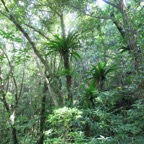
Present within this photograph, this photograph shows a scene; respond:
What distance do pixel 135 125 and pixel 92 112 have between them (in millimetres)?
727

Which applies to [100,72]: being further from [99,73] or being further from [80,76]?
[80,76]

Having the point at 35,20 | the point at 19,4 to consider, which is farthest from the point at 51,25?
the point at 19,4

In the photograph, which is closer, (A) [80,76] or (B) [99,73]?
(A) [80,76]

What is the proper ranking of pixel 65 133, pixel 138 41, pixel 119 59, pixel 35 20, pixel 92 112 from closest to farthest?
pixel 65 133
pixel 92 112
pixel 138 41
pixel 119 59
pixel 35 20

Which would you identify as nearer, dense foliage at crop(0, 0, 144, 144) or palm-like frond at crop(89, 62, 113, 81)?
dense foliage at crop(0, 0, 144, 144)

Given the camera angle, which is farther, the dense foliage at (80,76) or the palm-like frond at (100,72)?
the palm-like frond at (100,72)

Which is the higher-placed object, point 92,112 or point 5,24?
point 5,24

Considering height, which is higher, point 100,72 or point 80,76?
point 100,72

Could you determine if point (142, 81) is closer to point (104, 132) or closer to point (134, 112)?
point (134, 112)

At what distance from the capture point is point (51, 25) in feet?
20.9

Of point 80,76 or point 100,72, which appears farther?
point 100,72

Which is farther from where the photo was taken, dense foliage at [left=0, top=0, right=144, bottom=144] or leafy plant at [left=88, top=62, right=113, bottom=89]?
leafy plant at [left=88, top=62, right=113, bottom=89]

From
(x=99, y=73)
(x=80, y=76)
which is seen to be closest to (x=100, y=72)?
(x=99, y=73)

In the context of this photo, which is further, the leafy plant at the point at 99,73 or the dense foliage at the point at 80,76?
the leafy plant at the point at 99,73
